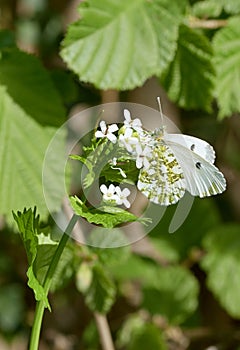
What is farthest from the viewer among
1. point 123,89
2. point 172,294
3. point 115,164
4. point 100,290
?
point 172,294

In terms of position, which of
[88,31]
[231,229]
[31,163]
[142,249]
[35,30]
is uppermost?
[88,31]

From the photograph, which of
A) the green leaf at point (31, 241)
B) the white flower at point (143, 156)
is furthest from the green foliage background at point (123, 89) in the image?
the white flower at point (143, 156)

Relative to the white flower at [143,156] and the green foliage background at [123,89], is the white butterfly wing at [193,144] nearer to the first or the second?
the white flower at [143,156]

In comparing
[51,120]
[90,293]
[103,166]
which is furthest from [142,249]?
[103,166]

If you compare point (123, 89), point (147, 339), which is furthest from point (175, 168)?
point (147, 339)

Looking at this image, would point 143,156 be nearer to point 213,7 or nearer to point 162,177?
point 162,177

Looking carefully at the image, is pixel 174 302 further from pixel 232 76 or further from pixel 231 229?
Answer: pixel 232 76


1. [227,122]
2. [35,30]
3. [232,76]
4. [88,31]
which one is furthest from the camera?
[227,122]
